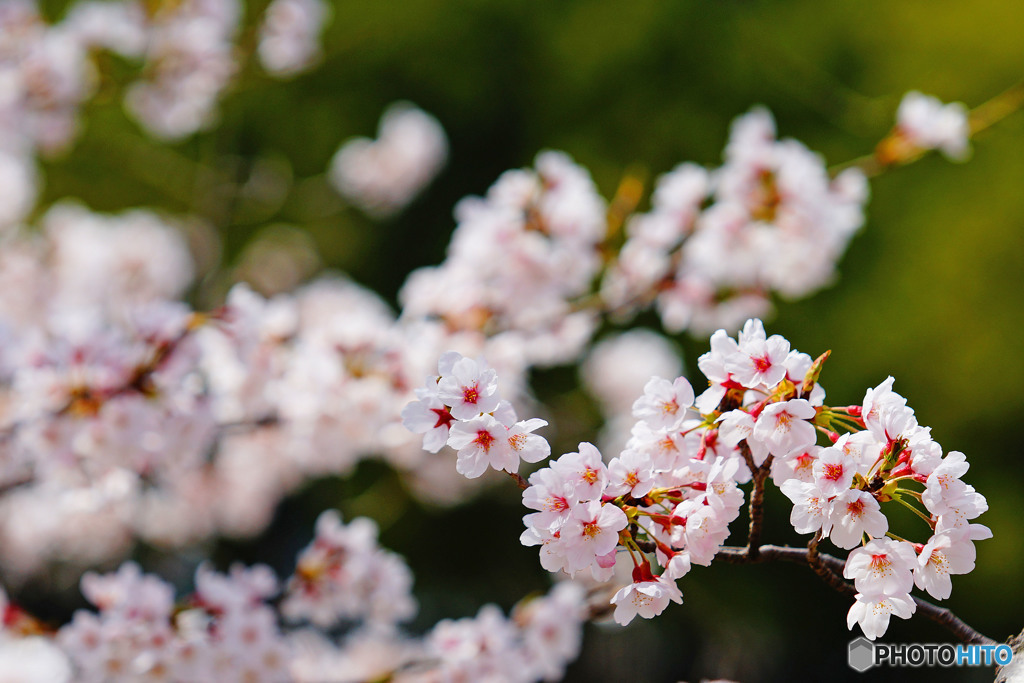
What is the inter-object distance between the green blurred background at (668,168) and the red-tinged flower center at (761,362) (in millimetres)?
2049

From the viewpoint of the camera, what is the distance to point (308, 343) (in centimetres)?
142

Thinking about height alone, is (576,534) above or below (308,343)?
below

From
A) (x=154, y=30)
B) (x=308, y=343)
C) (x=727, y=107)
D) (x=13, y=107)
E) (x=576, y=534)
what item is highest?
(x=727, y=107)

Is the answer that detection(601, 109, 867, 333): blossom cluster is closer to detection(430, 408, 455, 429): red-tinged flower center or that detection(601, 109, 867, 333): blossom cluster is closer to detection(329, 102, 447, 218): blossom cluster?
detection(430, 408, 455, 429): red-tinged flower center

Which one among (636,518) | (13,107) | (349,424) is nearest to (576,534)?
(636,518)

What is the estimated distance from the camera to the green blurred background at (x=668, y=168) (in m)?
3.11

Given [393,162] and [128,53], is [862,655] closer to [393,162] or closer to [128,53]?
[128,53]

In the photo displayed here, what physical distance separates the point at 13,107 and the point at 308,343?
1.21 m

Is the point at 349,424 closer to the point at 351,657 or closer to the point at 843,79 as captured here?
the point at 351,657

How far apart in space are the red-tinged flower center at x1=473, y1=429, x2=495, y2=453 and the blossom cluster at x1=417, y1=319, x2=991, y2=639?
0.17 ft

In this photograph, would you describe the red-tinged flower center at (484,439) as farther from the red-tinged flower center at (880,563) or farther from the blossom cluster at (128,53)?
the blossom cluster at (128,53)

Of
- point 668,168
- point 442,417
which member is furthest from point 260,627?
point 668,168

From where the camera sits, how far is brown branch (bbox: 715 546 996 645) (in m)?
0.57

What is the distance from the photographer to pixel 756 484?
22.5 inches
